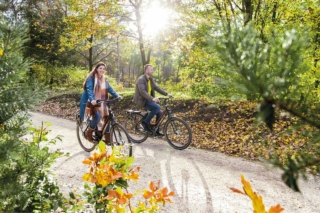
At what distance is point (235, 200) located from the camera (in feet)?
11.3

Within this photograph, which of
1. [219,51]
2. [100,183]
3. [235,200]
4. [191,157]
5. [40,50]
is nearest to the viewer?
[219,51]

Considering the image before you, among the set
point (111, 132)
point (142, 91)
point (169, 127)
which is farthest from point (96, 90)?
point (169, 127)

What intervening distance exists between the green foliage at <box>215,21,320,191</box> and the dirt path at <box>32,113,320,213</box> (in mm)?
2151

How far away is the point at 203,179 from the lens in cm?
420

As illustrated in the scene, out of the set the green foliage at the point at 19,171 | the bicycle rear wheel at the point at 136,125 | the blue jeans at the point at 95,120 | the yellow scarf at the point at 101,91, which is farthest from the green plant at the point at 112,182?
the bicycle rear wheel at the point at 136,125

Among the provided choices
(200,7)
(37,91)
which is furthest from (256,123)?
(200,7)

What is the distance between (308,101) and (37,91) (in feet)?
3.91

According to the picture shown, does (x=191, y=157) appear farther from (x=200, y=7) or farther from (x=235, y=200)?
(x=200, y=7)

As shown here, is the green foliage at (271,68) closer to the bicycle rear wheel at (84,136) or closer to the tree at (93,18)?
the bicycle rear wheel at (84,136)

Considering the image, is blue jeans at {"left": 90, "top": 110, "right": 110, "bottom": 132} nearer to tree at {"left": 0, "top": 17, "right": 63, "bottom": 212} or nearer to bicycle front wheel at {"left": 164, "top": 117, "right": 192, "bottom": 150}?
bicycle front wheel at {"left": 164, "top": 117, "right": 192, "bottom": 150}

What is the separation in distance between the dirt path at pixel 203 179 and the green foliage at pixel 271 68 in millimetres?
2151

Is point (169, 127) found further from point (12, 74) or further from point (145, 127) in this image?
point (12, 74)

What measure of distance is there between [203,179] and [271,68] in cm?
383

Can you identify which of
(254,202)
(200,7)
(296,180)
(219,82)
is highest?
(200,7)
